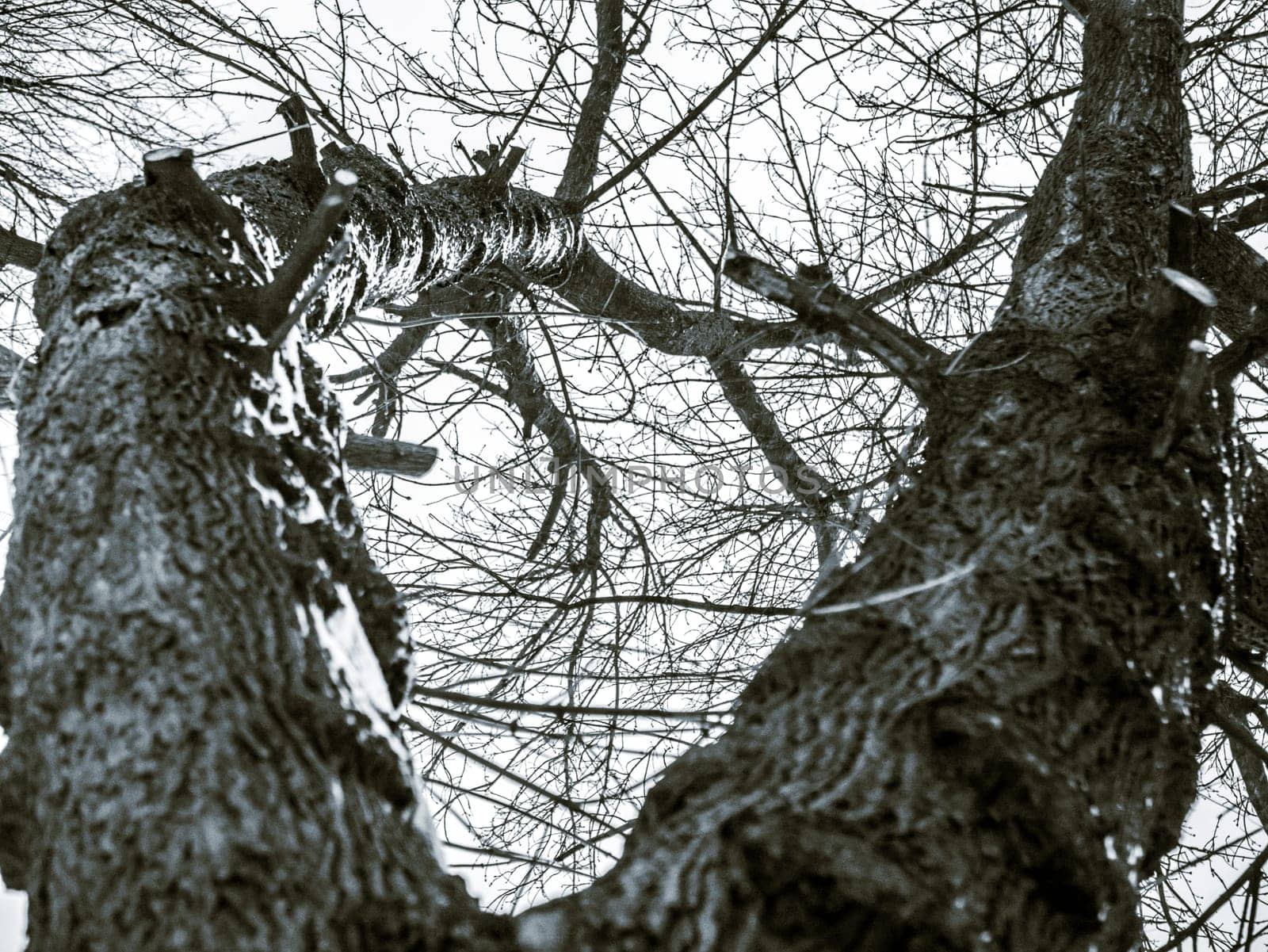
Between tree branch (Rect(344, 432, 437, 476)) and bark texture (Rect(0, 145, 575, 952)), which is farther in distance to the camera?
tree branch (Rect(344, 432, 437, 476))

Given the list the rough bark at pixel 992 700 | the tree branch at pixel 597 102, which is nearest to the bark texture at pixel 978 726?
the rough bark at pixel 992 700

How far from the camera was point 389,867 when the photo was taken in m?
0.92

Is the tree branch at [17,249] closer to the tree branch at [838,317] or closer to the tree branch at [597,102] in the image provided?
the tree branch at [597,102]

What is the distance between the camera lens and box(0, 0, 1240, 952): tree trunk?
88 centimetres

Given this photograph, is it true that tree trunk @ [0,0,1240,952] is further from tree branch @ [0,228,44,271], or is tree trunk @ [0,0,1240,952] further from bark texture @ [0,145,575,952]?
tree branch @ [0,228,44,271]

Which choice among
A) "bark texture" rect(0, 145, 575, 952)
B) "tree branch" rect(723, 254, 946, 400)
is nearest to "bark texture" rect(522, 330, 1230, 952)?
"tree branch" rect(723, 254, 946, 400)

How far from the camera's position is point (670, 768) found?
44.8 inches

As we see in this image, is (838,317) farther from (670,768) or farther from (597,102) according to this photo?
(597,102)

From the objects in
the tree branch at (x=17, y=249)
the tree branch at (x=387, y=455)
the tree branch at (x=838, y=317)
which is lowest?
the tree branch at (x=838, y=317)

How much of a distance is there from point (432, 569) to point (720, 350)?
1124 mm

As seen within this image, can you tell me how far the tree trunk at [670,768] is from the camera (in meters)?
0.88

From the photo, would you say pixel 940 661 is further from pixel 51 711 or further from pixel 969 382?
pixel 51 711

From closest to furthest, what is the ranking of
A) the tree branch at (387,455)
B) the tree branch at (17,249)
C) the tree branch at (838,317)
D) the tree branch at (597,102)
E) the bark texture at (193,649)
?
the bark texture at (193,649) → the tree branch at (838,317) → the tree branch at (387,455) → the tree branch at (17,249) → the tree branch at (597,102)

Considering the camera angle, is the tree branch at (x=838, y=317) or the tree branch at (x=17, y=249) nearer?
the tree branch at (x=838, y=317)
